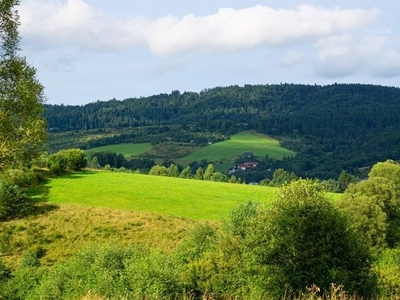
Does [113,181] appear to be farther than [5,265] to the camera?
Yes

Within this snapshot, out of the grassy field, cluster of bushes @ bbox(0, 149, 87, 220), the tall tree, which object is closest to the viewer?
the tall tree

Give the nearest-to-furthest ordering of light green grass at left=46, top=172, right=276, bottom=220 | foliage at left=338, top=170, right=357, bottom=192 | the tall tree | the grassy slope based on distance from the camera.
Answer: the tall tree
the grassy slope
light green grass at left=46, top=172, right=276, bottom=220
foliage at left=338, top=170, right=357, bottom=192

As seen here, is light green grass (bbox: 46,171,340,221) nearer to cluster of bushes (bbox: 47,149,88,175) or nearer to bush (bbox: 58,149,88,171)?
cluster of bushes (bbox: 47,149,88,175)

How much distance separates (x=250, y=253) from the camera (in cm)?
4344

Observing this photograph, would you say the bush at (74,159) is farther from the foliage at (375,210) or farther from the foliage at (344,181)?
the foliage at (344,181)

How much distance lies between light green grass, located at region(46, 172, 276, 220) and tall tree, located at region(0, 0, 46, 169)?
211ft

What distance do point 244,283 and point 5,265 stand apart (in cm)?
3232

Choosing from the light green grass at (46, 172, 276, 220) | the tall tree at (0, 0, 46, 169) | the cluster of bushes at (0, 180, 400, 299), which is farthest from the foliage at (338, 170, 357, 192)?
the tall tree at (0, 0, 46, 169)

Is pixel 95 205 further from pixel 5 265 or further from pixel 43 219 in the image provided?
pixel 5 265

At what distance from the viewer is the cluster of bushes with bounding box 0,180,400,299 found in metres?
40.8

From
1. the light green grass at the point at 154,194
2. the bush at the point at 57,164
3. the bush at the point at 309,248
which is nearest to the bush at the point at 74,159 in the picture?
the bush at the point at 57,164

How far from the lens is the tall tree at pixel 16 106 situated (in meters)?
17.8

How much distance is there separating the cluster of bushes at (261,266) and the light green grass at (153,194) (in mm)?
29946

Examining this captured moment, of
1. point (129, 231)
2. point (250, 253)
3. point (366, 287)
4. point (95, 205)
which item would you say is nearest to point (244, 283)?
point (250, 253)
